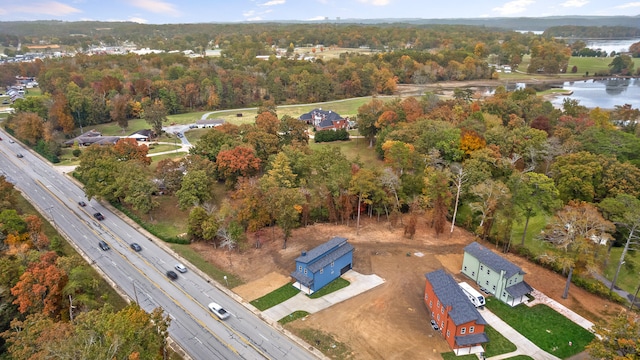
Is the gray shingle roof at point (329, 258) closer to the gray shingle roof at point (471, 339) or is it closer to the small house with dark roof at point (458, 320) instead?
the small house with dark roof at point (458, 320)


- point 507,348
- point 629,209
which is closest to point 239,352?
point 507,348

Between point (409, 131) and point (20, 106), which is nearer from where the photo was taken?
point (409, 131)

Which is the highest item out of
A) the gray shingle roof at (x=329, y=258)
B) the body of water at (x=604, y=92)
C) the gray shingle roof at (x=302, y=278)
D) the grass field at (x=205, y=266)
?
the body of water at (x=604, y=92)

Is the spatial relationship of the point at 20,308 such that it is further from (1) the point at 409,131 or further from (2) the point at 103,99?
(2) the point at 103,99

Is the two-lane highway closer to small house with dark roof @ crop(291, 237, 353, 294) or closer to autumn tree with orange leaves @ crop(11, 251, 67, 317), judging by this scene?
small house with dark roof @ crop(291, 237, 353, 294)

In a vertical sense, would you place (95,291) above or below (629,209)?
below

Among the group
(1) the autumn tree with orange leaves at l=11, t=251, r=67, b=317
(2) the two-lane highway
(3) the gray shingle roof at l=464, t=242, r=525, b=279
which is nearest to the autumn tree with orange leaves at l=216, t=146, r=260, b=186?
(2) the two-lane highway

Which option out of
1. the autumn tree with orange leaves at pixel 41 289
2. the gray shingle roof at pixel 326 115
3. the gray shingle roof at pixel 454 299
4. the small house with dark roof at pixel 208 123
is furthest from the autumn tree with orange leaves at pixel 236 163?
the small house with dark roof at pixel 208 123
